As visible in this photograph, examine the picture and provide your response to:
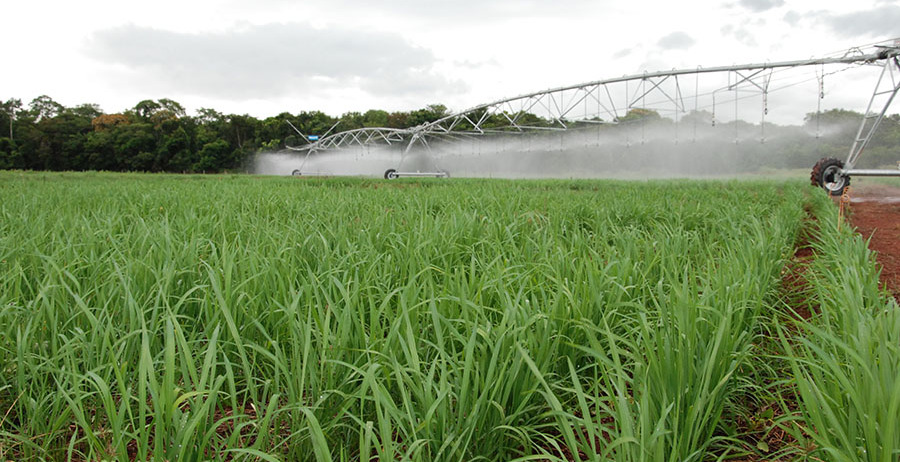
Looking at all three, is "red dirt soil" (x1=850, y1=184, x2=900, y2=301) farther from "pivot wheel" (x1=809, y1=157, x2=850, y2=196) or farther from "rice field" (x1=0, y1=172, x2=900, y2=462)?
"pivot wheel" (x1=809, y1=157, x2=850, y2=196)

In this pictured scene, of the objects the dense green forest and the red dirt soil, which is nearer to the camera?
the red dirt soil

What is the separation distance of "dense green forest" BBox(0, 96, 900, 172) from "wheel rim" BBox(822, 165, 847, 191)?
24.9 metres

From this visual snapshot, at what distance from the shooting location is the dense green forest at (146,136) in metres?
39.8

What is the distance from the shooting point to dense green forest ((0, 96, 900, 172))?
131ft

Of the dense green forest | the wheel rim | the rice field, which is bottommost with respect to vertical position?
the wheel rim

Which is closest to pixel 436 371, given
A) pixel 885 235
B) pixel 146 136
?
pixel 885 235

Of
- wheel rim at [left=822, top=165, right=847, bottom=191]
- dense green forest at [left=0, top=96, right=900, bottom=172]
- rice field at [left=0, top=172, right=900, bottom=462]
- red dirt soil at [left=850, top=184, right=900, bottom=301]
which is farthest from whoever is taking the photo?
dense green forest at [left=0, top=96, right=900, bottom=172]

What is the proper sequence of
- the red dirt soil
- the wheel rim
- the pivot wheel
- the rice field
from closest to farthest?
the rice field, the red dirt soil, the wheel rim, the pivot wheel

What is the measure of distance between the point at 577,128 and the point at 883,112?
15.6 meters

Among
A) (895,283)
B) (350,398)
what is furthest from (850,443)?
(895,283)

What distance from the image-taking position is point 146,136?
1654 inches

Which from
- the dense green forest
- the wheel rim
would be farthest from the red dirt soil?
the dense green forest

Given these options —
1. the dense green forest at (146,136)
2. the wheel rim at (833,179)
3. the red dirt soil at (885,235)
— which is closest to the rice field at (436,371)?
the red dirt soil at (885,235)

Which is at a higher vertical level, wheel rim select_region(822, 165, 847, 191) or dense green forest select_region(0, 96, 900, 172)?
dense green forest select_region(0, 96, 900, 172)
